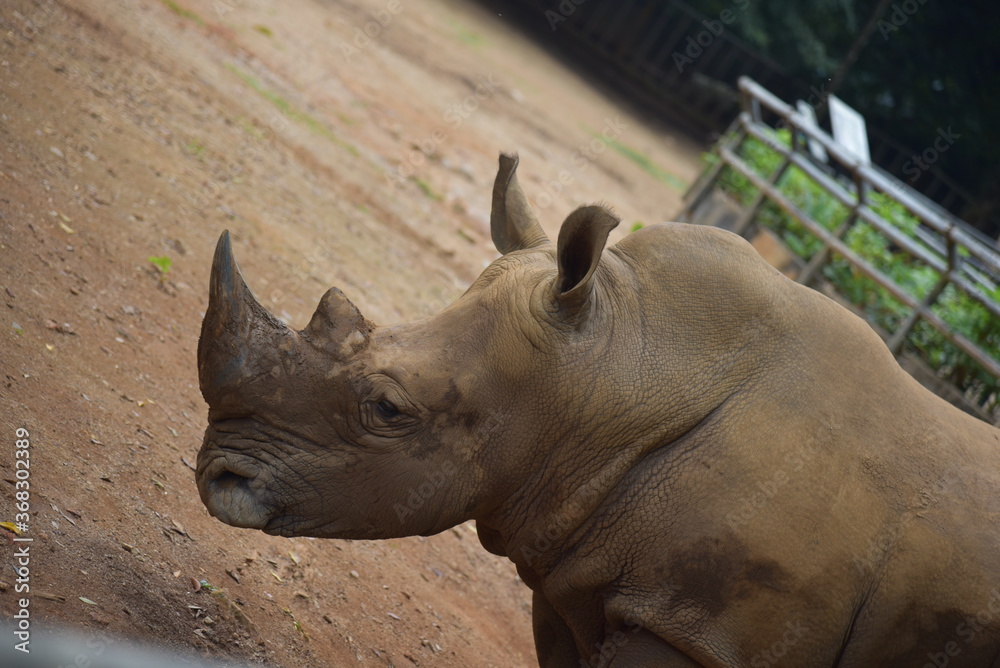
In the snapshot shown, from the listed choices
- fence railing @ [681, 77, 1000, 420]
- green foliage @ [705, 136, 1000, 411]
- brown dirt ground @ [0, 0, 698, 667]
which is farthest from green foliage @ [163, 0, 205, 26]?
green foliage @ [705, 136, 1000, 411]

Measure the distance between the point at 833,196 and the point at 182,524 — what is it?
8.95 m

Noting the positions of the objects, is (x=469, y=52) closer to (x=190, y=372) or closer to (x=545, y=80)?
(x=545, y=80)

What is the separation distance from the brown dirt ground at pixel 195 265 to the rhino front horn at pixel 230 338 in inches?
38.7

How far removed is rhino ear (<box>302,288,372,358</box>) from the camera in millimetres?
3605

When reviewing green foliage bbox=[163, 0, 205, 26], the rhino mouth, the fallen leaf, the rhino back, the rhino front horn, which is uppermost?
the rhino back

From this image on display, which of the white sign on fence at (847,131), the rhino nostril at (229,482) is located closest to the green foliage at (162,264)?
the rhino nostril at (229,482)

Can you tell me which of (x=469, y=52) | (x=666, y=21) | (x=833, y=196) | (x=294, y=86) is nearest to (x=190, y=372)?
(x=294, y=86)

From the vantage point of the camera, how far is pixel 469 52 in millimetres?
18938

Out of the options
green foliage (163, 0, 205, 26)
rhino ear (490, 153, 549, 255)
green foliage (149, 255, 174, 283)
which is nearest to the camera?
rhino ear (490, 153, 549, 255)

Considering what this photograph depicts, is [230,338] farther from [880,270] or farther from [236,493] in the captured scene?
[880,270]

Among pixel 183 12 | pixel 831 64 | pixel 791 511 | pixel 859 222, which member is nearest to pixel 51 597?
pixel 791 511

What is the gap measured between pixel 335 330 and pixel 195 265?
3753mm

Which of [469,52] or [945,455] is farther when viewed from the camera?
[469,52]

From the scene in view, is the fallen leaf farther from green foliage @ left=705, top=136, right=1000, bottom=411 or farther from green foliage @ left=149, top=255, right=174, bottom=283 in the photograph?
green foliage @ left=705, top=136, right=1000, bottom=411
